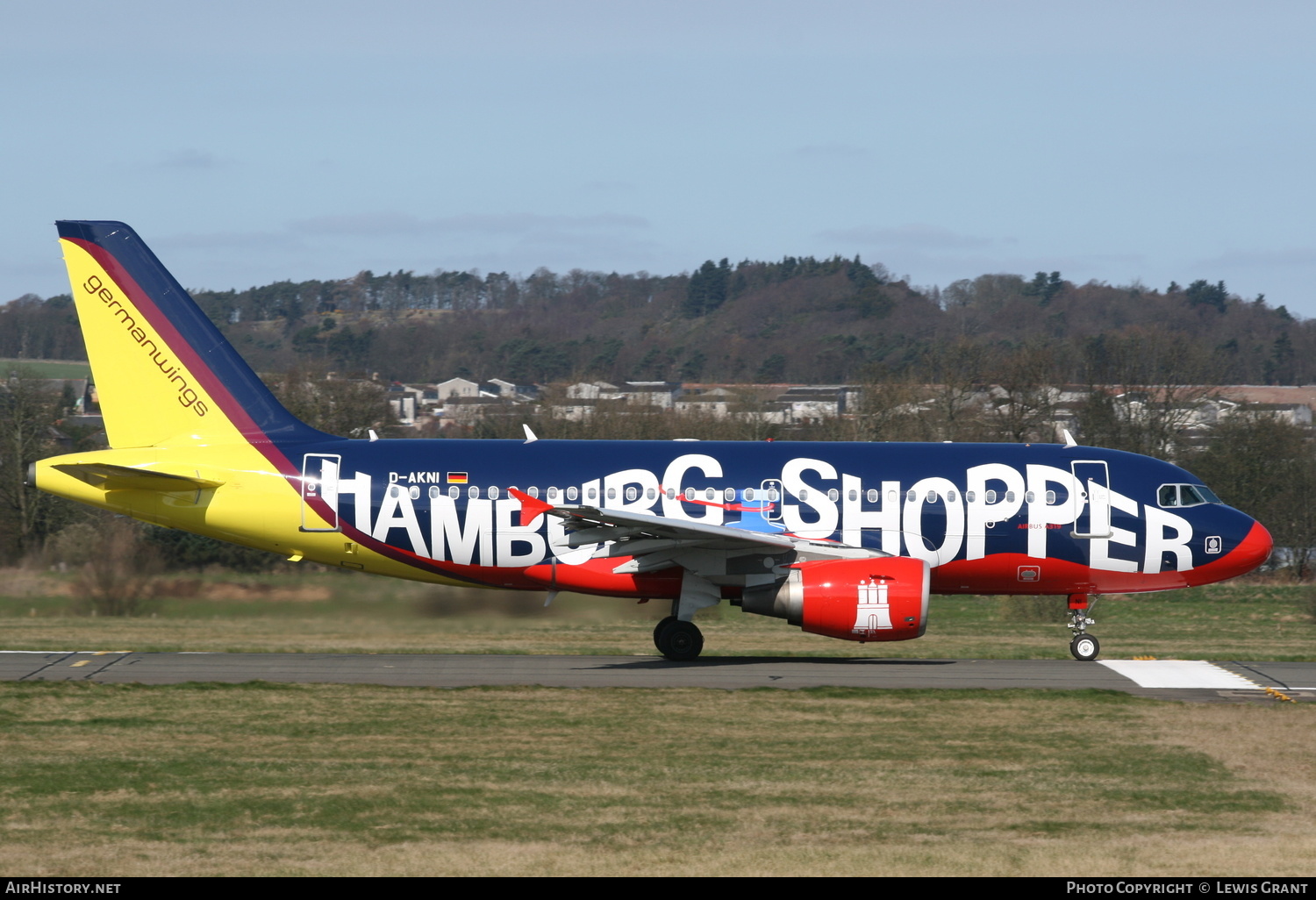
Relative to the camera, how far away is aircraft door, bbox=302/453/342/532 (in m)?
24.1

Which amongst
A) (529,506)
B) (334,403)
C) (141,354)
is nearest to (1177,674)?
(529,506)

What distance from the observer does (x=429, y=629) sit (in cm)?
2636

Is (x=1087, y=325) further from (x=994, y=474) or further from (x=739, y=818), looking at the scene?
(x=739, y=818)

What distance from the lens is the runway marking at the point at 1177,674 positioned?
69.9ft

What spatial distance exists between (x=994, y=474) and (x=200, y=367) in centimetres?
1419

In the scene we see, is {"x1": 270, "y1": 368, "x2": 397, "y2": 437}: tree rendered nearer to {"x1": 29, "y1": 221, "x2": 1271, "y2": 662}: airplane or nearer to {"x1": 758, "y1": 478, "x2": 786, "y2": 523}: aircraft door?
{"x1": 29, "y1": 221, "x2": 1271, "y2": 662}: airplane

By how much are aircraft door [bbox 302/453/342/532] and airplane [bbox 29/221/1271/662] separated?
1.2 inches

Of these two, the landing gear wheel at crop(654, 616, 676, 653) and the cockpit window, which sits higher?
the cockpit window

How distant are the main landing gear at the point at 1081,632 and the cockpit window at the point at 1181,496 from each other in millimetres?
2197

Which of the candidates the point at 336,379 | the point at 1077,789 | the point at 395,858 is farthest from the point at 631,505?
the point at 336,379

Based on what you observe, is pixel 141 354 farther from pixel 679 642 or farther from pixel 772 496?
pixel 772 496

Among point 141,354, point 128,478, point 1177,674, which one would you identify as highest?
point 141,354

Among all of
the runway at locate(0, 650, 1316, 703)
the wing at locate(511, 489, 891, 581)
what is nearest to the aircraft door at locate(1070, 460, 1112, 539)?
the runway at locate(0, 650, 1316, 703)

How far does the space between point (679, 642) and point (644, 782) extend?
364 inches
